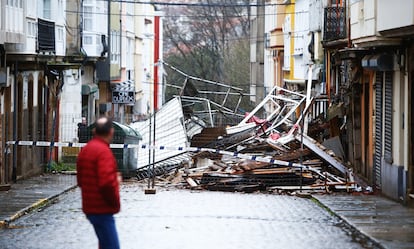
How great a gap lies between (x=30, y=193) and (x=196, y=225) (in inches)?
290

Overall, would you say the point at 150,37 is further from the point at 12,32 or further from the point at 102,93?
the point at 12,32

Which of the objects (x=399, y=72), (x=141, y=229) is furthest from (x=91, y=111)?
(x=141, y=229)

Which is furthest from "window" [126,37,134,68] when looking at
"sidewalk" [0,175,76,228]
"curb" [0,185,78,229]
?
"curb" [0,185,78,229]

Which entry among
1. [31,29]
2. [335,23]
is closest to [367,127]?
[335,23]

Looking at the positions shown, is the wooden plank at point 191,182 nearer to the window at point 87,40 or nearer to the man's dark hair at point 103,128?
the man's dark hair at point 103,128

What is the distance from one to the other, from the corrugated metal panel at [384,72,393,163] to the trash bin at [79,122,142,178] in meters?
9.56

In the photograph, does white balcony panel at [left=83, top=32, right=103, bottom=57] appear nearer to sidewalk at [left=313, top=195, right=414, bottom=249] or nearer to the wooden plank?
the wooden plank

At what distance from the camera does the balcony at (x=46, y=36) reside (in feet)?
96.9

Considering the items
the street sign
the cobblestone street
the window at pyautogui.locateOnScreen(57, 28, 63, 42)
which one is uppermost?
the window at pyautogui.locateOnScreen(57, 28, 63, 42)

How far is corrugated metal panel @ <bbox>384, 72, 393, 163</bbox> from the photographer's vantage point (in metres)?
23.4

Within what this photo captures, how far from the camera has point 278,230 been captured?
17.4 m

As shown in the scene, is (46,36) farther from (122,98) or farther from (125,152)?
(122,98)

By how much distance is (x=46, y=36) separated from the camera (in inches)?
1211

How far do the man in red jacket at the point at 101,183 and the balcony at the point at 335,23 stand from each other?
781 inches
